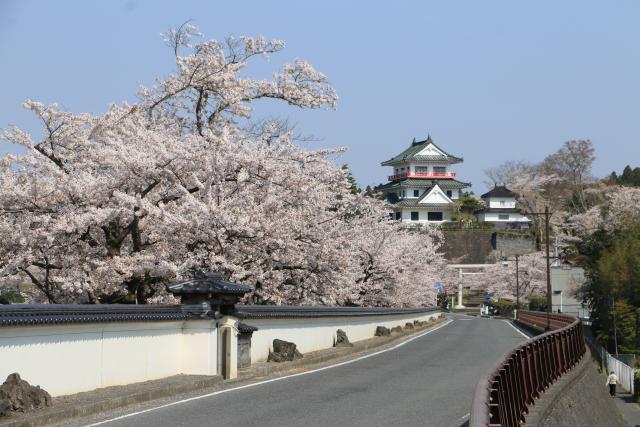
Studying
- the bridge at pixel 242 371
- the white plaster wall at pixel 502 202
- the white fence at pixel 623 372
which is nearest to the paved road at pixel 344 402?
the bridge at pixel 242 371

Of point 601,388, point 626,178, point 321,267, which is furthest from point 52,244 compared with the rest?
point 626,178

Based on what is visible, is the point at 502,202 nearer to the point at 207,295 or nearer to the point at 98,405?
the point at 207,295

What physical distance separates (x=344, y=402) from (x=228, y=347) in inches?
166

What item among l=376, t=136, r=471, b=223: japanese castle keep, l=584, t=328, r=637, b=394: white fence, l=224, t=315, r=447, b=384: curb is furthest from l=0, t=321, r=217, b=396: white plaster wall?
l=376, t=136, r=471, b=223: japanese castle keep

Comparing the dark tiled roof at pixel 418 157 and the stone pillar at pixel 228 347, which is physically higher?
the dark tiled roof at pixel 418 157

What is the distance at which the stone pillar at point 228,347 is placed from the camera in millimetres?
16844

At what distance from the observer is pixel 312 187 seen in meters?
Answer: 24.3

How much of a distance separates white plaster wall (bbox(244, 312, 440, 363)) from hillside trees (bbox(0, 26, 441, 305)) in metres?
1.84

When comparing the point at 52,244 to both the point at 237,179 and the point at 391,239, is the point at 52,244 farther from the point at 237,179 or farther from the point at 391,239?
the point at 391,239

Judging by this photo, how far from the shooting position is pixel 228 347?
17.1 meters

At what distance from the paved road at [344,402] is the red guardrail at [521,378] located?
1059 millimetres

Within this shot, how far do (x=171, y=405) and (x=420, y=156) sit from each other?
134 metres

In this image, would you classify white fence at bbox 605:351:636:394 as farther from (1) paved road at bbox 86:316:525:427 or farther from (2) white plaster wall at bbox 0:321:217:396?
(2) white plaster wall at bbox 0:321:217:396

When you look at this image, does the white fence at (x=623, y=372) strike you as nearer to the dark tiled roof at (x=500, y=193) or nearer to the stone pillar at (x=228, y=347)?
the stone pillar at (x=228, y=347)
